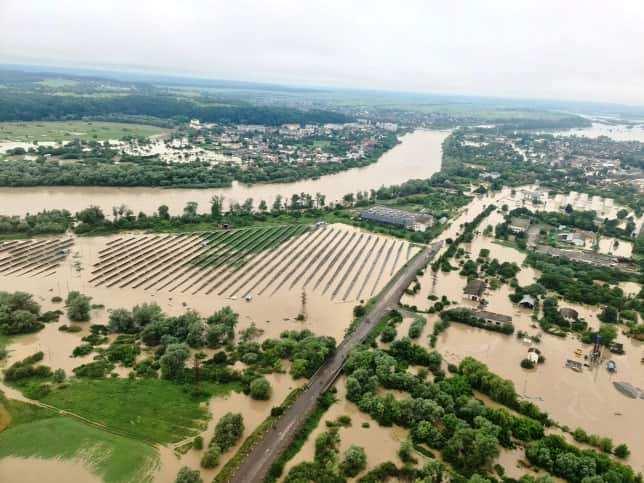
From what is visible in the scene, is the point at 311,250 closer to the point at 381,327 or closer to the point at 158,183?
the point at 381,327

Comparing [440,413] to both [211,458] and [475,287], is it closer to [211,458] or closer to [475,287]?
[211,458]

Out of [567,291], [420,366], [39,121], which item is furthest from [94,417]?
[39,121]

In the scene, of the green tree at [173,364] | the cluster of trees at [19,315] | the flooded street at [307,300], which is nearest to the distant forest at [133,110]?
the flooded street at [307,300]

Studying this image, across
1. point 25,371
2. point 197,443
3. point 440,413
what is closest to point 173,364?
point 197,443

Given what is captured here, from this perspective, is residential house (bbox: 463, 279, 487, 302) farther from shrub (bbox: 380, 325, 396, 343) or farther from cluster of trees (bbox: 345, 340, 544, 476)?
cluster of trees (bbox: 345, 340, 544, 476)

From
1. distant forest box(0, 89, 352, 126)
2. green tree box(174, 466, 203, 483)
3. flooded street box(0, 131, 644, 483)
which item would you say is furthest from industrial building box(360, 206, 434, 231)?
distant forest box(0, 89, 352, 126)

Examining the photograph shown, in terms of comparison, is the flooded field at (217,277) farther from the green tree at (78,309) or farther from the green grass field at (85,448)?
the green grass field at (85,448)
